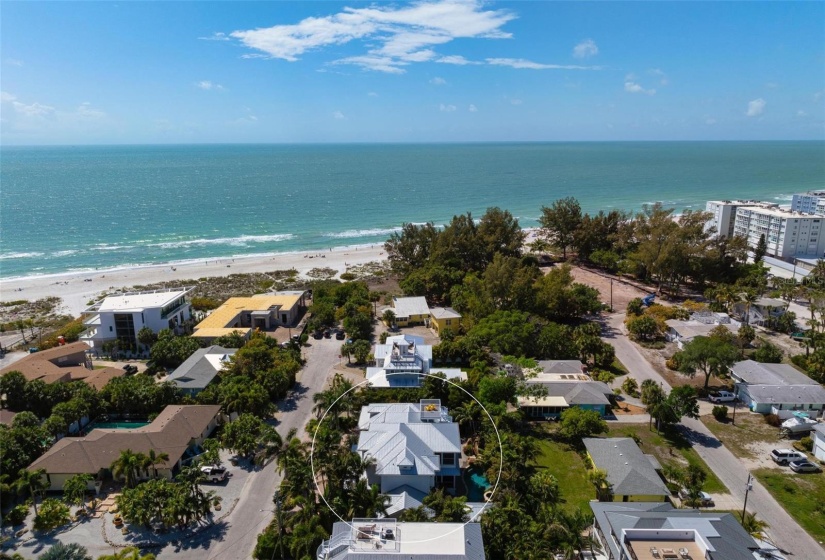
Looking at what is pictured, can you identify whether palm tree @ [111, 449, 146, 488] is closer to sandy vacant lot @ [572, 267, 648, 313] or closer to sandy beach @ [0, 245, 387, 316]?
sandy beach @ [0, 245, 387, 316]

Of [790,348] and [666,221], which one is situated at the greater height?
[666,221]

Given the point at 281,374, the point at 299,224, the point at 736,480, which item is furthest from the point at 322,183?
the point at 736,480

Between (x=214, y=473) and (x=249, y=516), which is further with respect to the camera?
(x=214, y=473)

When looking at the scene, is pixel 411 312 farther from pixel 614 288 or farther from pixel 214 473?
pixel 214 473

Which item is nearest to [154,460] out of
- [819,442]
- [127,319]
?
[127,319]

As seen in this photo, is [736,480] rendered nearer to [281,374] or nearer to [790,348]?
[790,348]

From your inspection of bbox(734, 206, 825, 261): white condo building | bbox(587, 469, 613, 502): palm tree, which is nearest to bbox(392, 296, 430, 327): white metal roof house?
bbox(587, 469, 613, 502): palm tree
